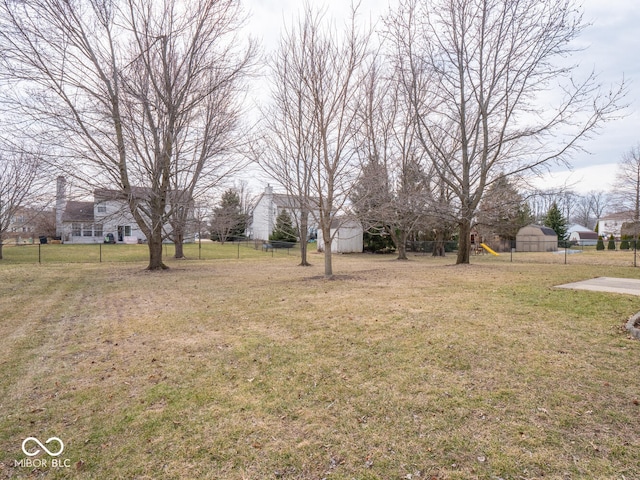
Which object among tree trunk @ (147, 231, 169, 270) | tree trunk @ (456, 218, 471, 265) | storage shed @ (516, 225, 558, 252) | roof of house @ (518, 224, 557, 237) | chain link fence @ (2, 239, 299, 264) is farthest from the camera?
roof of house @ (518, 224, 557, 237)

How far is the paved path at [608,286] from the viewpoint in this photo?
7508 mm

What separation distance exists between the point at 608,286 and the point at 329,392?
859 cm

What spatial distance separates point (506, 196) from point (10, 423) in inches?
770

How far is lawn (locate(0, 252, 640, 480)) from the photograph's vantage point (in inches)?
89.5

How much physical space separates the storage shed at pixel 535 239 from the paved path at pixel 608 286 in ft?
88.1

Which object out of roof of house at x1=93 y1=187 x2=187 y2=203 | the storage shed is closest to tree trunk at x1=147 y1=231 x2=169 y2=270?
roof of house at x1=93 y1=187 x2=187 y2=203

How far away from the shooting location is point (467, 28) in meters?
13.8

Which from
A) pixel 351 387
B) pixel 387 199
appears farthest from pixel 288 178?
pixel 351 387

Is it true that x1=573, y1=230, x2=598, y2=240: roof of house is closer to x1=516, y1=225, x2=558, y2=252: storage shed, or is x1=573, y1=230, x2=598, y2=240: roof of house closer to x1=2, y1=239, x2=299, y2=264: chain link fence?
x1=516, y1=225, x2=558, y2=252: storage shed

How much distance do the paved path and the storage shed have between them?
26.9 m

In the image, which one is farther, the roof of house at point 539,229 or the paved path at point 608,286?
the roof of house at point 539,229

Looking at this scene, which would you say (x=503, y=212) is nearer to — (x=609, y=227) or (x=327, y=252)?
(x=327, y=252)

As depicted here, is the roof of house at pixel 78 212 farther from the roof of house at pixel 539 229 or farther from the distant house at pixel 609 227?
the distant house at pixel 609 227

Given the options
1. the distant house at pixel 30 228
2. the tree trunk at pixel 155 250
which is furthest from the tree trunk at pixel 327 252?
the distant house at pixel 30 228
